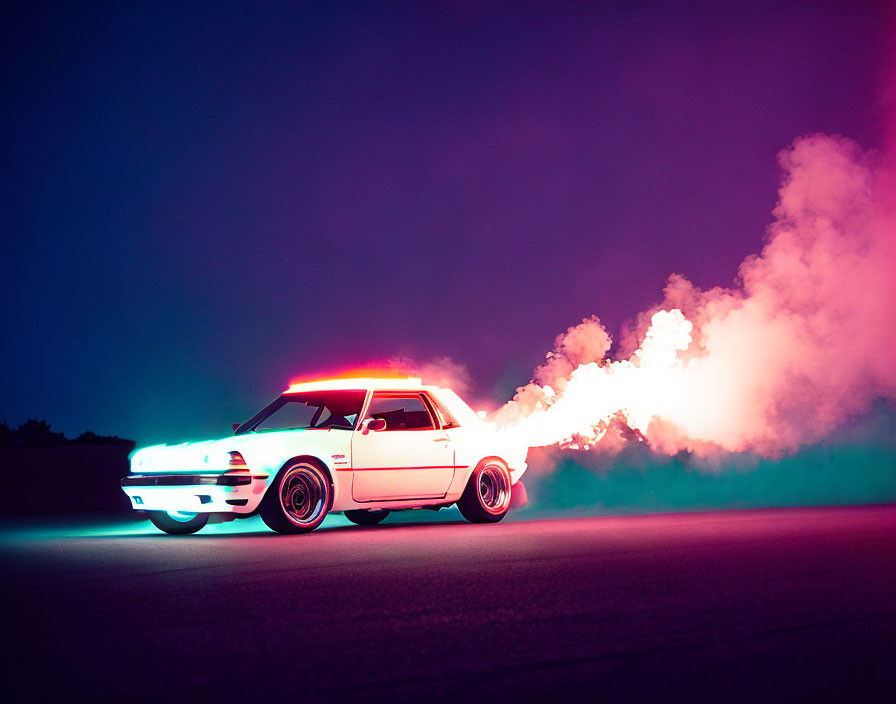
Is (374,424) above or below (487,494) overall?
above

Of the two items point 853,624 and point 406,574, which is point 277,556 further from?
point 853,624

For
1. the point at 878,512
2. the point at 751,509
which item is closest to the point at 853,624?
the point at 878,512

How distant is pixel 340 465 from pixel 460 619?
699cm

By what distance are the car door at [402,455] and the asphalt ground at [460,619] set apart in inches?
69.6

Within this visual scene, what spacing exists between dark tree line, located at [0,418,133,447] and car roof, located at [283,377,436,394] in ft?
32.0

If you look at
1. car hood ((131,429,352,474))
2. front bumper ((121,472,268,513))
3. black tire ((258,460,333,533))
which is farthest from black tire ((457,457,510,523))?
front bumper ((121,472,268,513))

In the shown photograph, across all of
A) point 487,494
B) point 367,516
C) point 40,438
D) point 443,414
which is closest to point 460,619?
point 443,414

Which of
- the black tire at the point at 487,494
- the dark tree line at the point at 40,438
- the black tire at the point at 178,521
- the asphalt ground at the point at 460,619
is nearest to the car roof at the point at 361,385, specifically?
the black tire at the point at 487,494

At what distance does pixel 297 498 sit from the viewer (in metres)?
13.7

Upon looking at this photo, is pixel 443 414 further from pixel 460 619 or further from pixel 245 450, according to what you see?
pixel 460 619

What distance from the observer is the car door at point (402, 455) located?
14.2 meters

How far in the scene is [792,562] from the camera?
9867 millimetres

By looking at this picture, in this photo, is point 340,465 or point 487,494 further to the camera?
point 487,494

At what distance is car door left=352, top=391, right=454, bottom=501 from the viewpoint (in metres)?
14.2
